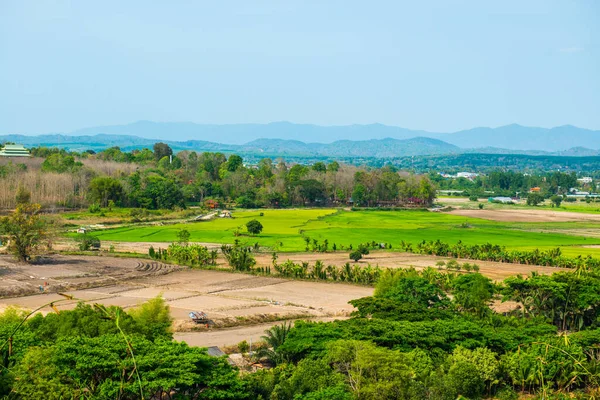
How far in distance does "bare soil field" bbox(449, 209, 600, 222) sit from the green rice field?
173 inches

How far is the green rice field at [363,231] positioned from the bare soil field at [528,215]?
4.38 m

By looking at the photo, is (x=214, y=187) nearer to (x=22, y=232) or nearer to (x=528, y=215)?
(x=528, y=215)

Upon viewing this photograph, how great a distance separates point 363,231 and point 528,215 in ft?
119

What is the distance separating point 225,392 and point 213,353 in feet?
25.1

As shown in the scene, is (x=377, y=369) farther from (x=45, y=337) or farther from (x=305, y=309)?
(x=305, y=309)

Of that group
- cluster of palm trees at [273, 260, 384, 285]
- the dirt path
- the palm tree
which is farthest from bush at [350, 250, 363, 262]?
the palm tree

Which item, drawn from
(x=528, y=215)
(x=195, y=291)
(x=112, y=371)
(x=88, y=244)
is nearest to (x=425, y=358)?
(x=112, y=371)

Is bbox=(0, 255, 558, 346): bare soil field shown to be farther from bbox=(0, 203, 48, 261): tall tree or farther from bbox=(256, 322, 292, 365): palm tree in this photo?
bbox=(256, 322, 292, 365): palm tree

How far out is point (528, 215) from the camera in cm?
9769

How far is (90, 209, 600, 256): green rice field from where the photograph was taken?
63.7m

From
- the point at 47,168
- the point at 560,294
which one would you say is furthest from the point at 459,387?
A: the point at 47,168

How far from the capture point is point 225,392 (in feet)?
58.0

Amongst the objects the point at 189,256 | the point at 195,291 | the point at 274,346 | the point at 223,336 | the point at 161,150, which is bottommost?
the point at 195,291

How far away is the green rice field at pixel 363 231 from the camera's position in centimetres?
6366
